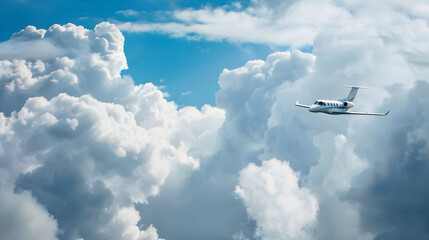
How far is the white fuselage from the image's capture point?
91.0 m

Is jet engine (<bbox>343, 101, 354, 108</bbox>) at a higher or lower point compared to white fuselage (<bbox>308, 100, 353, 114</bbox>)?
higher

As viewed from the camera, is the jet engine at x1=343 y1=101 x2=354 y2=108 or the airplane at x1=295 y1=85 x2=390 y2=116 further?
the jet engine at x1=343 y1=101 x2=354 y2=108

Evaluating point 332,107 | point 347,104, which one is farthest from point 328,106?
point 347,104

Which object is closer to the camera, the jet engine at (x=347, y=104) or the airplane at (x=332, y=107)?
the airplane at (x=332, y=107)

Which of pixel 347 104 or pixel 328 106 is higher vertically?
pixel 347 104

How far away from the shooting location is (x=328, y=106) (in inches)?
3644

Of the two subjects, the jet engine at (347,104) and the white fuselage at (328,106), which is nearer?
the white fuselage at (328,106)

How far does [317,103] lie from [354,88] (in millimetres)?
21358

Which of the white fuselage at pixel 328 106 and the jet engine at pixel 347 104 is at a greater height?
the jet engine at pixel 347 104

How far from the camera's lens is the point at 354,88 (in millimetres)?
105125

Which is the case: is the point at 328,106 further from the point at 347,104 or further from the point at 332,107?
the point at 347,104

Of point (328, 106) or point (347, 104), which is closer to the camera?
point (328, 106)

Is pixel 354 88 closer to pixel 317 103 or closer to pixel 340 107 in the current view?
pixel 340 107

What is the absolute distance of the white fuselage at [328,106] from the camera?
91.0m
